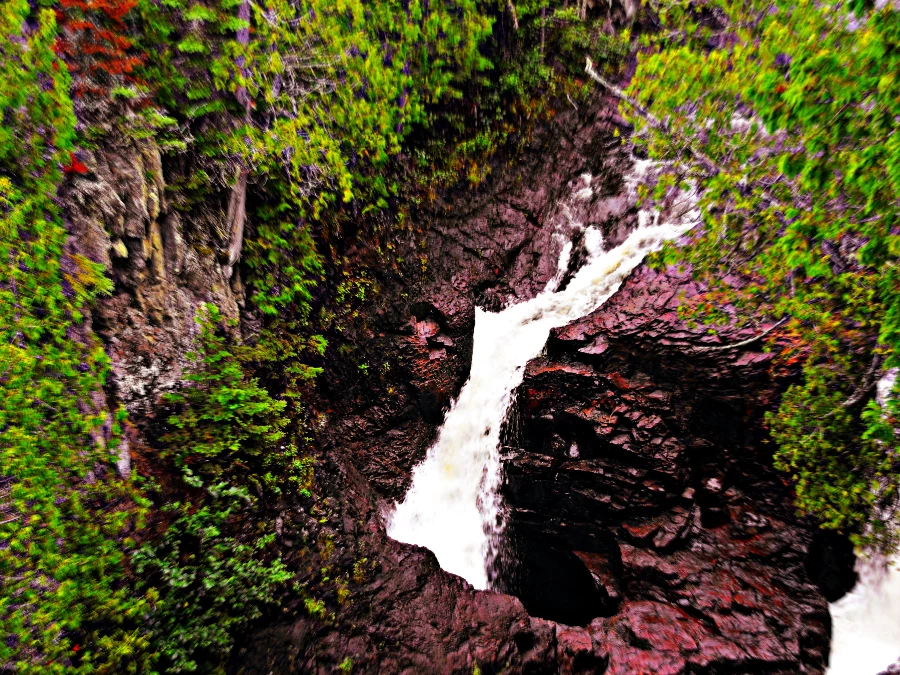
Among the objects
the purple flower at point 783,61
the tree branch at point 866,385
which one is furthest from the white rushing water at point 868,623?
the purple flower at point 783,61

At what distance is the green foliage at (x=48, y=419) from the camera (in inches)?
107

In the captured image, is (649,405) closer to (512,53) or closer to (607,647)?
(607,647)

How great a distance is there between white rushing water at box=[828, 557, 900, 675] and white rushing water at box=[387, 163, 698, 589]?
4.64 meters

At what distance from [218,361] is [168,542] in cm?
211

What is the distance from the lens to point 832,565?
15.0 ft

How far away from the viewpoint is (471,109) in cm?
884

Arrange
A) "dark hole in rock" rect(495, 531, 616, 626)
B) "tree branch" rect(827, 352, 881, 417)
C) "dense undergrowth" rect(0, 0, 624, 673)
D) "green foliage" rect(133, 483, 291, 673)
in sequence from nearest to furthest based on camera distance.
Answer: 1. "dense undergrowth" rect(0, 0, 624, 673)
2. "green foliage" rect(133, 483, 291, 673)
3. "tree branch" rect(827, 352, 881, 417)
4. "dark hole in rock" rect(495, 531, 616, 626)

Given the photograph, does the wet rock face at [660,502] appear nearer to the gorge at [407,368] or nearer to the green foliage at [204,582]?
the gorge at [407,368]

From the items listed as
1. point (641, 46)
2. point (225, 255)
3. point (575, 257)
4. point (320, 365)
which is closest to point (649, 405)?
point (575, 257)

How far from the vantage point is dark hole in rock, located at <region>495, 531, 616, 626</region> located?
556cm

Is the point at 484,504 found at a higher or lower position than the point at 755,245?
lower

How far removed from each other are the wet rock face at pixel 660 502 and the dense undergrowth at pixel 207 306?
12.3ft

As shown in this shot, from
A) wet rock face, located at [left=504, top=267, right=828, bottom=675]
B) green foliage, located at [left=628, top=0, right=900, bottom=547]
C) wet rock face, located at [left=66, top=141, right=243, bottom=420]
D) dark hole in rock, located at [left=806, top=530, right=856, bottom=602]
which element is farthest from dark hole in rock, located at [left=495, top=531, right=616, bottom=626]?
wet rock face, located at [left=66, top=141, right=243, bottom=420]

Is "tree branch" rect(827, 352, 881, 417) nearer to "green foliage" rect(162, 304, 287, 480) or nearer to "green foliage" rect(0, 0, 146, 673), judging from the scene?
"green foliage" rect(162, 304, 287, 480)
